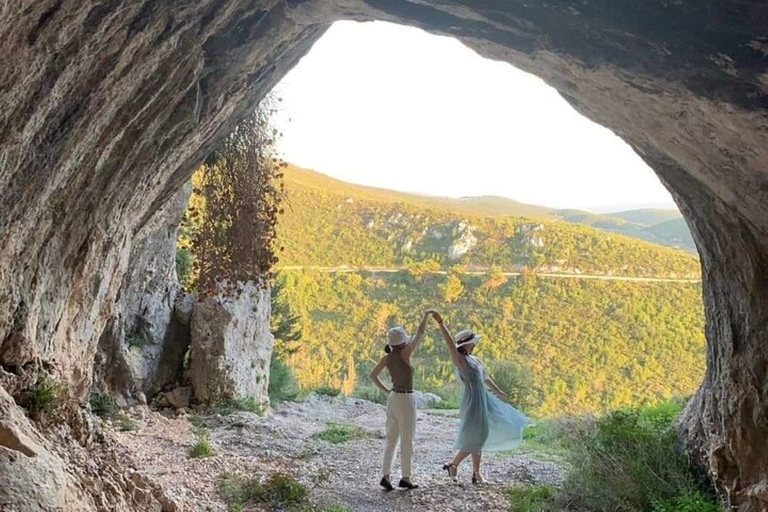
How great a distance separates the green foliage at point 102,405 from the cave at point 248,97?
3699mm

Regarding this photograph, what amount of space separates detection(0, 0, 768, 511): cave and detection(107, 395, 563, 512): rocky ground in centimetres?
151

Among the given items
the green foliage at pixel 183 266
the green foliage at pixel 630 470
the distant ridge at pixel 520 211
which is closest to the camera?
the green foliage at pixel 630 470

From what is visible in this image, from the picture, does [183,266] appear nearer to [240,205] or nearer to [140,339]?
[140,339]

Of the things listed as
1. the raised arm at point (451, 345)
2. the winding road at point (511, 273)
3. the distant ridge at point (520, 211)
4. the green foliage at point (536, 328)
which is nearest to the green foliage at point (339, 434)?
the raised arm at point (451, 345)

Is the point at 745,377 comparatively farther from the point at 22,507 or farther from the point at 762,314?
the point at 22,507

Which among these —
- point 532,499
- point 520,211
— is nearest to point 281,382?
point 532,499

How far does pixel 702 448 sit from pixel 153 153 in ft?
18.3

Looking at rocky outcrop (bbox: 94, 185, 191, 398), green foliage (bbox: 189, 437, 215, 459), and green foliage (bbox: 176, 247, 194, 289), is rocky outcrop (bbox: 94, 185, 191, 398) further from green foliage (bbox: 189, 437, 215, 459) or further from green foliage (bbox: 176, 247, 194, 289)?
green foliage (bbox: 189, 437, 215, 459)

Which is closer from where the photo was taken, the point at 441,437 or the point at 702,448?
the point at 702,448

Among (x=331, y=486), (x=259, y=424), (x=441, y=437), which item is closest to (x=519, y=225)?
(x=441, y=437)

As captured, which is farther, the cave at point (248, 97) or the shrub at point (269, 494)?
the shrub at point (269, 494)

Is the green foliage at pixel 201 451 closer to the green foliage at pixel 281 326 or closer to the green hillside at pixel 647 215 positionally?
the green foliage at pixel 281 326

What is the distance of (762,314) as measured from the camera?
14.9 ft

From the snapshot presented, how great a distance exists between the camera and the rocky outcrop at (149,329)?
1053cm
